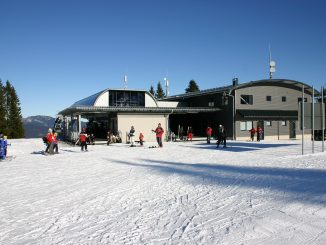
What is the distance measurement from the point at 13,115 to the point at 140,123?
41.0 meters

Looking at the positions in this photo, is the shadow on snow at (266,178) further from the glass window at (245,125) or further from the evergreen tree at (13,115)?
the evergreen tree at (13,115)

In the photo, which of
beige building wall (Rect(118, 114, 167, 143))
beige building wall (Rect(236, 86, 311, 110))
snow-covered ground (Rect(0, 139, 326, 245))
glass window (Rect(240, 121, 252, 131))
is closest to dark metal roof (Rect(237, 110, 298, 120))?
beige building wall (Rect(236, 86, 311, 110))

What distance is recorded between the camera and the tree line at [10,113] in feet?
183

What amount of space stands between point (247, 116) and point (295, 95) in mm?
8285

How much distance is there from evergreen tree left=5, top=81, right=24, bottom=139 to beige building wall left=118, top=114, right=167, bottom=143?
38375 millimetres

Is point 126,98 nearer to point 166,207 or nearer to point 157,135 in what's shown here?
point 157,135

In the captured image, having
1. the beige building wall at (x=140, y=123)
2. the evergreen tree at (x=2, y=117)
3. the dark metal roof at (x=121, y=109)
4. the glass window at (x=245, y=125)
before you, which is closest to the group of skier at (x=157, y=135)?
the beige building wall at (x=140, y=123)

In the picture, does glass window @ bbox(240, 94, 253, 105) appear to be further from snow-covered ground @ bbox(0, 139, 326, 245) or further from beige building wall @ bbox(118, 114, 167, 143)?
snow-covered ground @ bbox(0, 139, 326, 245)

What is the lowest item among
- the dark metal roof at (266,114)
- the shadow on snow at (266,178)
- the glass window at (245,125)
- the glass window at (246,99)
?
the shadow on snow at (266,178)

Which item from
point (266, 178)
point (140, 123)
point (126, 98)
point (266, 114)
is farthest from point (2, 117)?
point (266, 178)

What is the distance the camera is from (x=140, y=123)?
26891 millimetres

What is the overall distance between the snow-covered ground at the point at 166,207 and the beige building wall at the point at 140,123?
15985 millimetres

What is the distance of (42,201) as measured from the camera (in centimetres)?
652

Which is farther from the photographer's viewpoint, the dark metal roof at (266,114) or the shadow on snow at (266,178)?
the dark metal roof at (266,114)
